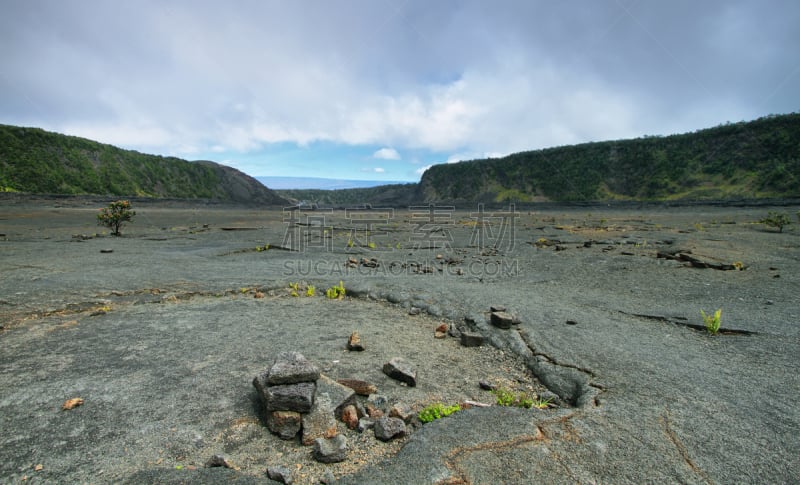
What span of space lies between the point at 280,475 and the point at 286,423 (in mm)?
536

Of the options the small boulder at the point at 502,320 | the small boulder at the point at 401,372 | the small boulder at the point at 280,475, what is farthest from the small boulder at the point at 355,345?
the small boulder at the point at 280,475

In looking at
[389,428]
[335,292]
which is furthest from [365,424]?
[335,292]

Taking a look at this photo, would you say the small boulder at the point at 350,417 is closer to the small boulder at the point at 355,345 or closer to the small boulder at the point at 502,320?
the small boulder at the point at 355,345

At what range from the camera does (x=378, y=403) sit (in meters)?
3.90

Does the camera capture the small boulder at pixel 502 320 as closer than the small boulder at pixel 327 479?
No

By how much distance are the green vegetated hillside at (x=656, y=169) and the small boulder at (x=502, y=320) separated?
56.7 metres

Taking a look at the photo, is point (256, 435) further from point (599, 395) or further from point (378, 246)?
point (378, 246)

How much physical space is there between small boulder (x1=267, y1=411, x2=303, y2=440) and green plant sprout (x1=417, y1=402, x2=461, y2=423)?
1.20 metres

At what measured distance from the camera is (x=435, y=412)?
12.0 ft

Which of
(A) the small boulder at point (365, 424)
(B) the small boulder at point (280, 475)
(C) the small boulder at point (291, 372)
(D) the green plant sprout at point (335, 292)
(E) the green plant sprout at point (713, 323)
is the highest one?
(C) the small boulder at point (291, 372)

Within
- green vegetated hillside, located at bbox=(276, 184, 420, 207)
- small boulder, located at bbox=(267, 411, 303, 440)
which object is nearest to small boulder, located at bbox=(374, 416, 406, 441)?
small boulder, located at bbox=(267, 411, 303, 440)

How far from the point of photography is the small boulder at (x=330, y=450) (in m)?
2.96

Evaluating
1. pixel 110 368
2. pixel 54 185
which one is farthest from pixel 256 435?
pixel 54 185

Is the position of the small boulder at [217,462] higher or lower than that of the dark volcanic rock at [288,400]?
lower
